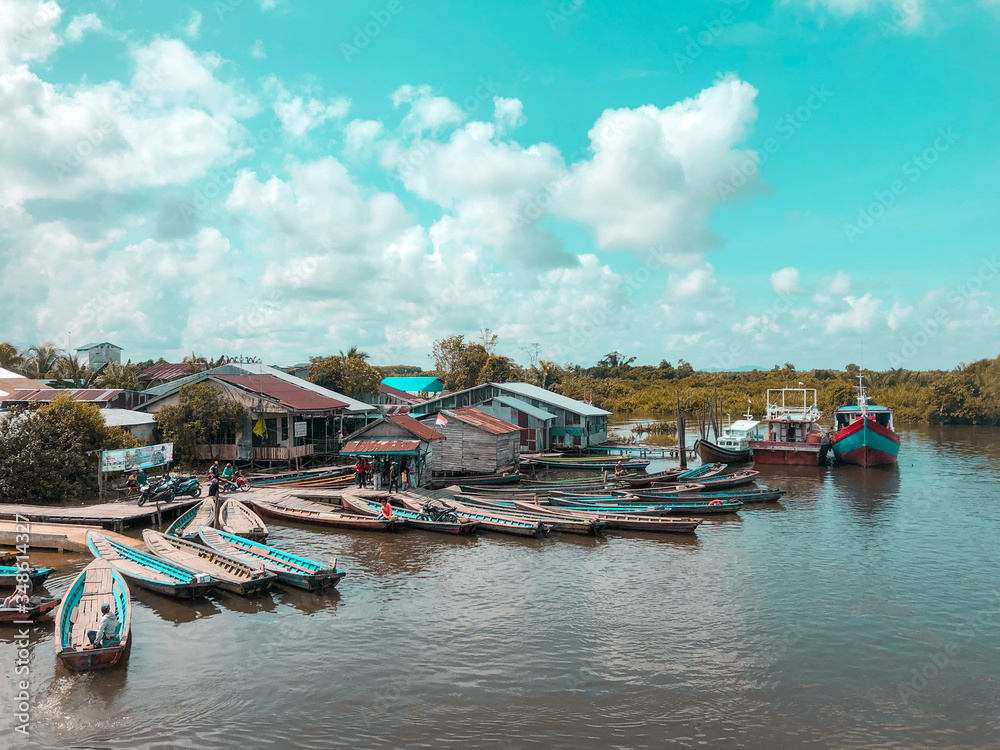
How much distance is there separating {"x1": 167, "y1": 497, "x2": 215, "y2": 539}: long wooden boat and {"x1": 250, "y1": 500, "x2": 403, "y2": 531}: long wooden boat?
7.12ft

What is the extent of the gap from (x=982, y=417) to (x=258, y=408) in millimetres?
75260

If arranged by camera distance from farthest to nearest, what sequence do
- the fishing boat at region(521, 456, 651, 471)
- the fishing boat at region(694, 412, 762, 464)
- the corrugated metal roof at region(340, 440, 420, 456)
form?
the fishing boat at region(694, 412, 762, 464) → the fishing boat at region(521, 456, 651, 471) → the corrugated metal roof at region(340, 440, 420, 456)

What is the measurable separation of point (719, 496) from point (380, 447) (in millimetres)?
14678

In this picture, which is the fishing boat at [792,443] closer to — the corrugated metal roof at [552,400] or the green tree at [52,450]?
the corrugated metal roof at [552,400]

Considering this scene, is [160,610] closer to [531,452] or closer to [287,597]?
[287,597]

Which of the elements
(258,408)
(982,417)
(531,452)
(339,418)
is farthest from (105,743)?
(982,417)

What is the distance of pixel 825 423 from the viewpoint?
7719cm

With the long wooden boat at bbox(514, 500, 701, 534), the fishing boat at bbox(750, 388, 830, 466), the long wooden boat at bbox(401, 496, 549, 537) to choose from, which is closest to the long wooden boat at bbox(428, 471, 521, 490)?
the long wooden boat at bbox(401, 496, 549, 537)

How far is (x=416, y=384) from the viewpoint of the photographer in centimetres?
6912

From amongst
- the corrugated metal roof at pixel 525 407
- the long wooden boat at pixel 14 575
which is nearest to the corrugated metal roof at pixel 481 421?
the corrugated metal roof at pixel 525 407

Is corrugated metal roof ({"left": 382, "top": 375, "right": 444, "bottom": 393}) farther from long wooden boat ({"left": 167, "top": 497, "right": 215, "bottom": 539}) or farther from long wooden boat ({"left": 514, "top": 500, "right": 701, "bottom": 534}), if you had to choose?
long wooden boat ({"left": 514, "top": 500, "right": 701, "bottom": 534})

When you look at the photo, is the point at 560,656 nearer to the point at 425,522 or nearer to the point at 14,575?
the point at 425,522

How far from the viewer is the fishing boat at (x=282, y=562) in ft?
55.1

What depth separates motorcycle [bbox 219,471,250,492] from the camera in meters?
28.3
